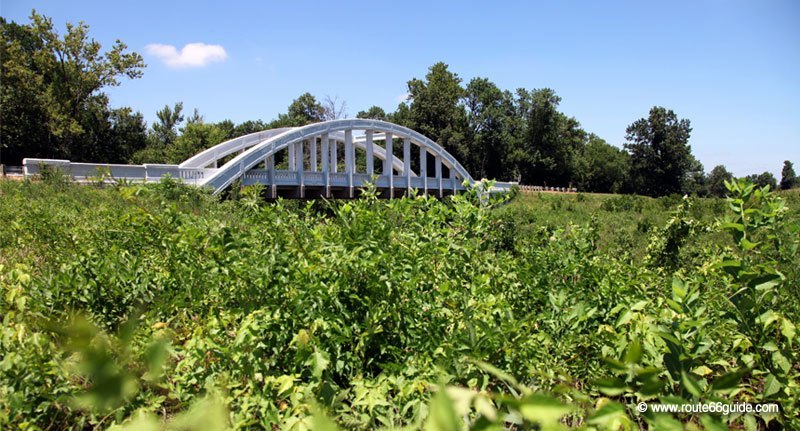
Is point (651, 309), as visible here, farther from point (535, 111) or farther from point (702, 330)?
point (535, 111)

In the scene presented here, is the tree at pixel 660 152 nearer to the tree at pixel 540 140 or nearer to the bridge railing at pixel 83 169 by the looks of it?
the tree at pixel 540 140

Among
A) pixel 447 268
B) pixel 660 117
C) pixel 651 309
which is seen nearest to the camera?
pixel 651 309

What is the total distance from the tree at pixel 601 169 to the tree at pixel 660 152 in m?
4.75

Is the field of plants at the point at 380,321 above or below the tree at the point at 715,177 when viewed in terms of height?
below

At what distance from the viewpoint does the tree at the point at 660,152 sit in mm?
53688

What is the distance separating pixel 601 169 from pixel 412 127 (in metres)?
31.3

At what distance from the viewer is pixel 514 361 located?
1626 millimetres

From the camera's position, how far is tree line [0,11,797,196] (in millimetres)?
25875

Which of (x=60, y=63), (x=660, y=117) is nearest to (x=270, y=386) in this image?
(x=60, y=63)

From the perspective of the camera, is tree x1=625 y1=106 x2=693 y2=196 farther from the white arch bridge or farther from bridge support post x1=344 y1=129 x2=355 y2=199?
bridge support post x1=344 y1=129 x2=355 y2=199

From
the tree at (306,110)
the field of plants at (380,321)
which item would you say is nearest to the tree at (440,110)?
the tree at (306,110)

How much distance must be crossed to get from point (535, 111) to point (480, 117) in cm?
619

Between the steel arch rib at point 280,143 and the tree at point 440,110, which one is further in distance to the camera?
the tree at point 440,110

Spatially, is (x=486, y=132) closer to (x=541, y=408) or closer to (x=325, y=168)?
(x=325, y=168)
